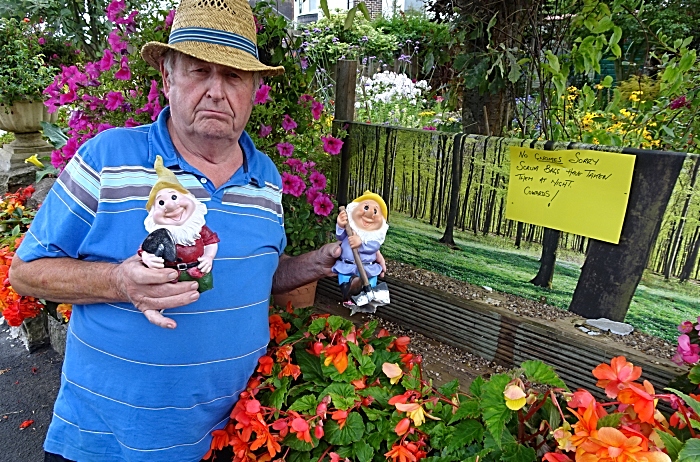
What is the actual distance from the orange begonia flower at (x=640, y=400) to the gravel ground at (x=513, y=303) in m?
0.70

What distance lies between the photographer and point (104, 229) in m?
1.20

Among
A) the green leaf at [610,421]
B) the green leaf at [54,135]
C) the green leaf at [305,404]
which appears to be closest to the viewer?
the green leaf at [610,421]

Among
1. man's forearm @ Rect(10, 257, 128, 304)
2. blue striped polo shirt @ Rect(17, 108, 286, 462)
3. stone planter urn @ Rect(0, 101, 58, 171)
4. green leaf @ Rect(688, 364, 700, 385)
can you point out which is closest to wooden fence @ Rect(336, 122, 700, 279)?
green leaf @ Rect(688, 364, 700, 385)

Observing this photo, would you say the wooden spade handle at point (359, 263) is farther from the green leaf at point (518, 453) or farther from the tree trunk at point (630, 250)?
the tree trunk at point (630, 250)

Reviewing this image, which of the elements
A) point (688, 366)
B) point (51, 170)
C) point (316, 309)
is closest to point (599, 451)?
point (688, 366)

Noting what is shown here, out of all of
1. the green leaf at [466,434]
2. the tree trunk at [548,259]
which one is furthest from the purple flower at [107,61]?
the green leaf at [466,434]

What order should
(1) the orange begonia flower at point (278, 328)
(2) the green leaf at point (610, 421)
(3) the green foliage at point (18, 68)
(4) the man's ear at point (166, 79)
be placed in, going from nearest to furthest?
1. (2) the green leaf at point (610, 421)
2. (4) the man's ear at point (166, 79)
3. (1) the orange begonia flower at point (278, 328)
4. (3) the green foliage at point (18, 68)

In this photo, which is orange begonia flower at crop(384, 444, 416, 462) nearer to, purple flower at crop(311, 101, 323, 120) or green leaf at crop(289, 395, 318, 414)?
green leaf at crop(289, 395, 318, 414)

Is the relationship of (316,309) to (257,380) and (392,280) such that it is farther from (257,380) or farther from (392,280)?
(257,380)

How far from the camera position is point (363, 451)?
1164 mm

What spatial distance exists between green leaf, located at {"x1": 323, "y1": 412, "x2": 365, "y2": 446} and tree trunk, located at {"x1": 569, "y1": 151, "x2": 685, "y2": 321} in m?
0.94

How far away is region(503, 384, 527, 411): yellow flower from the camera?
90cm

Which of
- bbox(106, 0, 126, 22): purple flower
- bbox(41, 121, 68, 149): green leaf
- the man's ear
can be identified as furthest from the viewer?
bbox(41, 121, 68, 149): green leaf

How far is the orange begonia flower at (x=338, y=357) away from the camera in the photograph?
4.18ft
